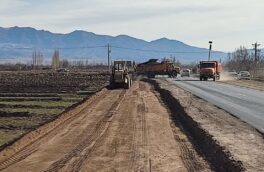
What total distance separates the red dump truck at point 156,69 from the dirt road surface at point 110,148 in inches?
2219

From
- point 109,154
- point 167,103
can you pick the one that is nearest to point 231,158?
point 109,154

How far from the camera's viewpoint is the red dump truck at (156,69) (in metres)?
79.8

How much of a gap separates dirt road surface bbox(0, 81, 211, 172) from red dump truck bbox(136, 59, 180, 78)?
56368 mm

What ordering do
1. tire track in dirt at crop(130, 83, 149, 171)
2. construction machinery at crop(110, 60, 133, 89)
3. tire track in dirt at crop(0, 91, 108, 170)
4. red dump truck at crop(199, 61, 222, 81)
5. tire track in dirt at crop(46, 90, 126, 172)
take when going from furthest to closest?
red dump truck at crop(199, 61, 222, 81) < construction machinery at crop(110, 60, 133, 89) < tire track in dirt at crop(0, 91, 108, 170) < tire track in dirt at crop(130, 83, 149, 171) < tire track in dirt at crop(46, 90, 126, 172)

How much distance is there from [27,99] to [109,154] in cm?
2631

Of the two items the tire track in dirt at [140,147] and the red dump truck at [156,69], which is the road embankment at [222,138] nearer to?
the tire track in dirt at [140,147]

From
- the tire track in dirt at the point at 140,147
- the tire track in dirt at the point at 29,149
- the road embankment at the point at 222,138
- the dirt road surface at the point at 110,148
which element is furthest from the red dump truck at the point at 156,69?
the tire track in dirt at the point at 29,149

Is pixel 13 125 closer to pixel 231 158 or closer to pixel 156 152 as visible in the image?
pixel 156 152

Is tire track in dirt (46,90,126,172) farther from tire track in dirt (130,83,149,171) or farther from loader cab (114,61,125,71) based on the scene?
loader cab (114,61,125,71)

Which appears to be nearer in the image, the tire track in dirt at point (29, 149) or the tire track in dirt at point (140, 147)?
the tire track in dirt at point (140, 147)

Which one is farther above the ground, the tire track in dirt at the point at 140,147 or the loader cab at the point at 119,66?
the loader cab at the point at 119,66

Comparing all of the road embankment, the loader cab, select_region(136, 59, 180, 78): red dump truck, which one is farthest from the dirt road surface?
select_region(136, 59, 180, 78): red dump truck

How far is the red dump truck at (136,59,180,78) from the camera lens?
79.8 meters

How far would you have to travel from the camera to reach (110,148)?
15188 mm
